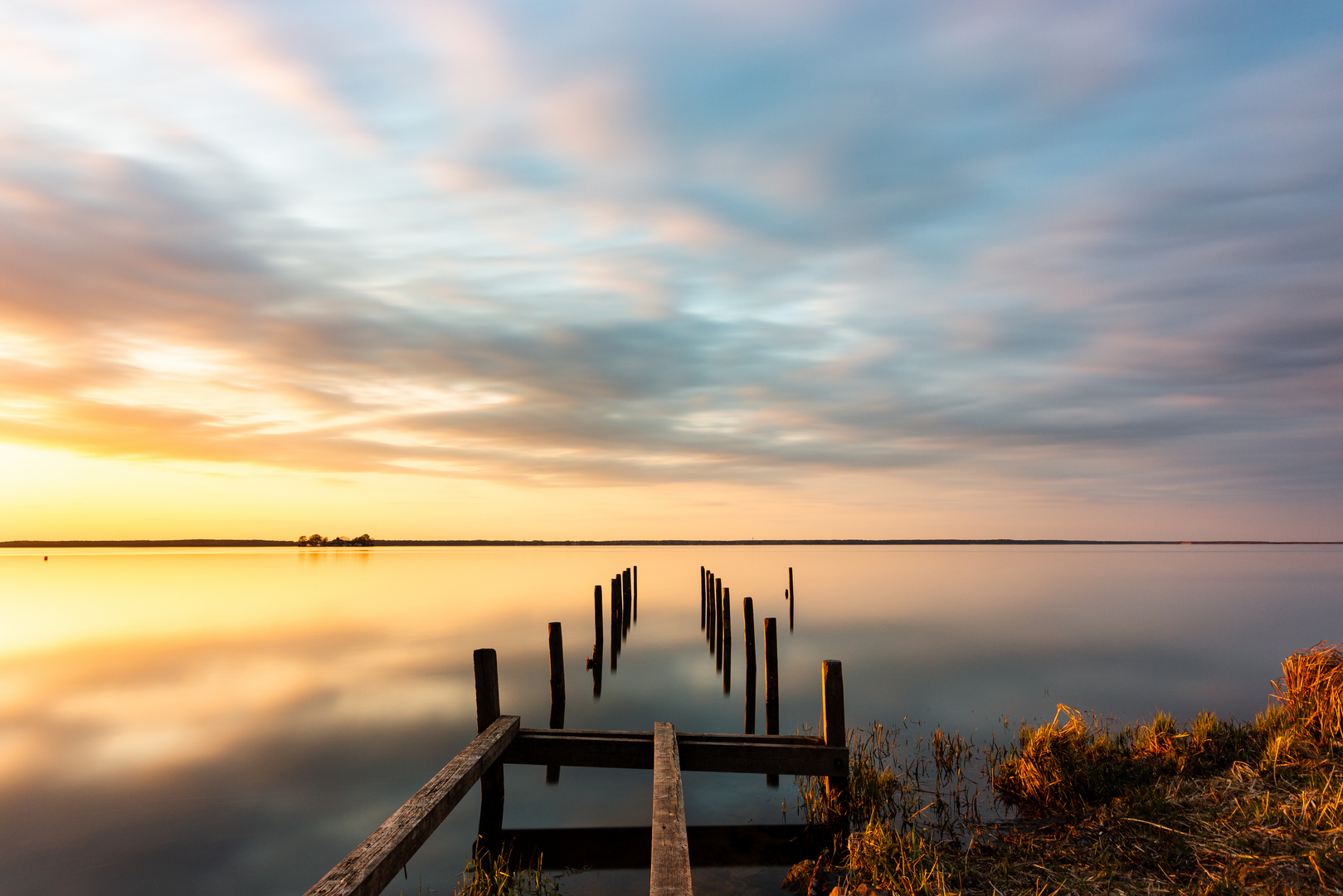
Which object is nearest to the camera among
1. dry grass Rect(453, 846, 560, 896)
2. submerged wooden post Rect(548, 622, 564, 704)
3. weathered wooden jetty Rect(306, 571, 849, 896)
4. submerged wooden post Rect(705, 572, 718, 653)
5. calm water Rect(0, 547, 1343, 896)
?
dry grass Rect(453, 846, 560, 896)

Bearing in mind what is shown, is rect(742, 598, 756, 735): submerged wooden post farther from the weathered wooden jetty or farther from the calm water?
the weathered wooden jetty

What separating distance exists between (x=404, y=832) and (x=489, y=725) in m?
3.59

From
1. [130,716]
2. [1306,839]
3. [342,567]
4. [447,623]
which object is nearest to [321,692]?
[130,716]

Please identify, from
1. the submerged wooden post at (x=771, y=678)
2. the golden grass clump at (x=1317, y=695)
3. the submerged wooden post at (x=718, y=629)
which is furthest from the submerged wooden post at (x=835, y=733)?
the submerged wooden post at (x=718, y=629)

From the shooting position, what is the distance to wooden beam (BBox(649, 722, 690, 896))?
5188 millimetres

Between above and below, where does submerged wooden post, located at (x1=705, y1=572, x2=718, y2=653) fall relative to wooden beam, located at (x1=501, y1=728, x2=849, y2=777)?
below

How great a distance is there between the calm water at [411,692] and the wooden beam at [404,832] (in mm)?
2124

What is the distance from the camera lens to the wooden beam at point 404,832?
17.0ft

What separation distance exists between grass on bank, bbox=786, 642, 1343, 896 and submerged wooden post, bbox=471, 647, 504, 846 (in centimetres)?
444

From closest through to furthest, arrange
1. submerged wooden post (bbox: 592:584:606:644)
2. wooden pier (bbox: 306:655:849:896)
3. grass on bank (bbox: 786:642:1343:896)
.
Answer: grass on bank (bbox: 786:642:1343:896), wooden pier (bbox: 306:655:849:896), submerged wooden post (bbox: 592:584:606:644)

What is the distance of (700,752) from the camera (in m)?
9.05

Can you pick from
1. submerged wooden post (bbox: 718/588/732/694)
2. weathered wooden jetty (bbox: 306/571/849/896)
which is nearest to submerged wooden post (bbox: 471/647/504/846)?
weathered wooden jetty (bbox: 306/571/849/896)

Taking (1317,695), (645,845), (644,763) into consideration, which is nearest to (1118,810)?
(1317,695)

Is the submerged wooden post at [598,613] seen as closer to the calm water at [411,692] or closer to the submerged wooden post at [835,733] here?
the calm water at [411,692]
